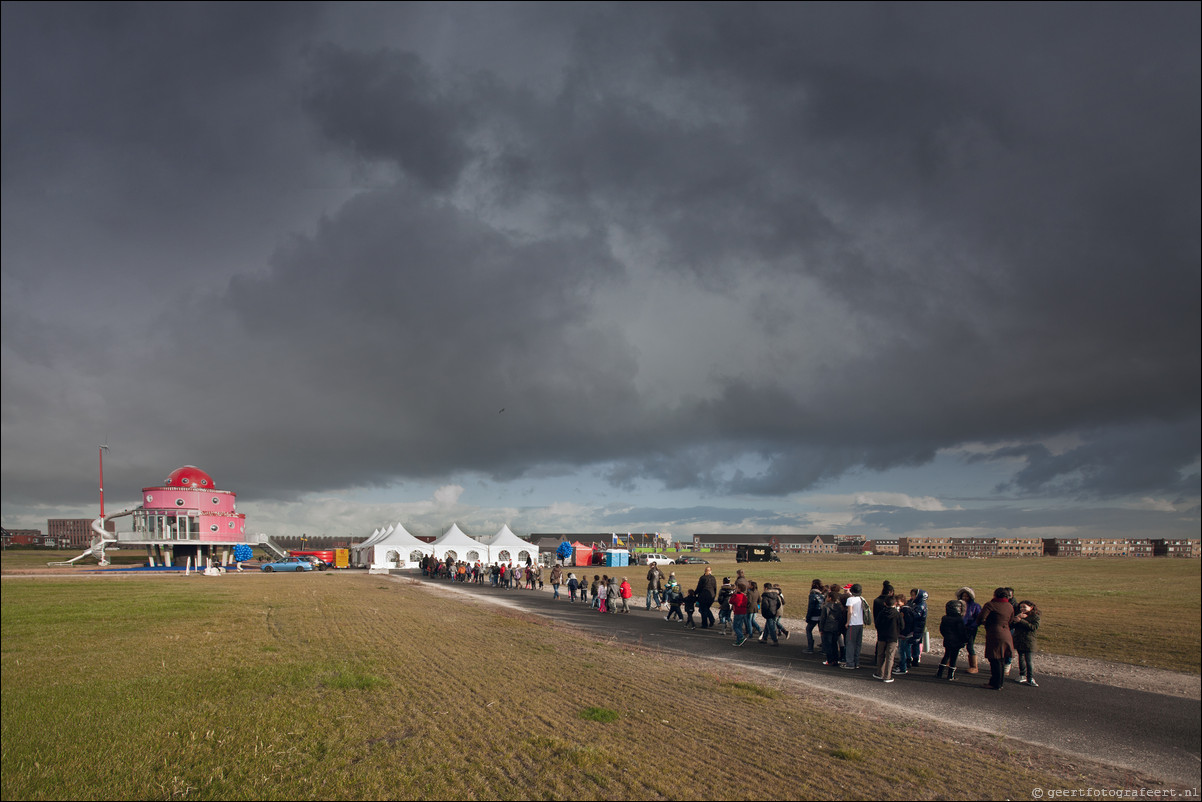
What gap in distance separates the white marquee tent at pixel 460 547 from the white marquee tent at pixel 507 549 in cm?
72

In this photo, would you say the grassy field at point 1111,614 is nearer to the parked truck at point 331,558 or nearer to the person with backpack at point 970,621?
the person with backpack at point 970,621

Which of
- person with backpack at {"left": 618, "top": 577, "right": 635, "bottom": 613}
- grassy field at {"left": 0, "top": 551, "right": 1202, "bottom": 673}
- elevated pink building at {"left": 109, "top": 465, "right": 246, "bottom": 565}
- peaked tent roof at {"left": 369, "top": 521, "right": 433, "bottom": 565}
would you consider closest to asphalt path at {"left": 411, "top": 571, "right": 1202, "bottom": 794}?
grassy field at {"left": 0, "top": 551, "right": 1202, "bottom": 673}

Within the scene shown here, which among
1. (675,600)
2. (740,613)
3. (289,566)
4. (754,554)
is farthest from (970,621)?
(754,554)

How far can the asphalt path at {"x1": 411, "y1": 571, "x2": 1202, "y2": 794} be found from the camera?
8664 mm

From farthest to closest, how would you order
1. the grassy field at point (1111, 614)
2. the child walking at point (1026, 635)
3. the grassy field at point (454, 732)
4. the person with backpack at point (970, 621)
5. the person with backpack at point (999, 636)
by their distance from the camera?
the grassy field at point (1111, 614)
the person with backpack at point (970, 621)
the child walking at point (1026, 635)
the person with backpack at point (999, 636)
the grassy field at point (454, 732)

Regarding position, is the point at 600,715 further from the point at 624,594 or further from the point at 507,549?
the point at 507,549

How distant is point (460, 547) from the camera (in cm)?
5806

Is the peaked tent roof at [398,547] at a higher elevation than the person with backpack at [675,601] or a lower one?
lower

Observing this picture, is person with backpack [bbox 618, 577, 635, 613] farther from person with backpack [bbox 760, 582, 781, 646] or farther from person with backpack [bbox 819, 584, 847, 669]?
person with backpack [bbox 819, 584, 847, 669]

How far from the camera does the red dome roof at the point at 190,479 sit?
2606 inches

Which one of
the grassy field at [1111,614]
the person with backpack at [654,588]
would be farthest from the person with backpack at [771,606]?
the person with backpack at [654,588]

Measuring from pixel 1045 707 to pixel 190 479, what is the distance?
76.4 meters

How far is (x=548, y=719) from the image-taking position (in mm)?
9633

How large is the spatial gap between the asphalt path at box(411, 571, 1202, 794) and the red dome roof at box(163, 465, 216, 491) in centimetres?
6697
